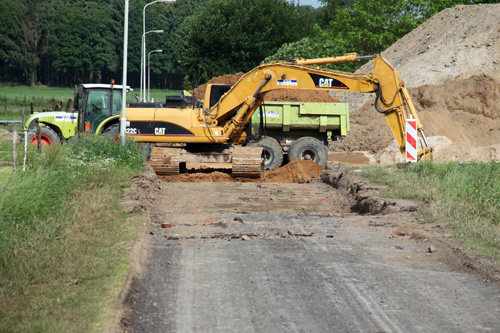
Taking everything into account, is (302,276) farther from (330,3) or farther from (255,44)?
(330,3)

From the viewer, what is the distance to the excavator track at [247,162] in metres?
17.8

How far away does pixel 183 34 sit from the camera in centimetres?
5497

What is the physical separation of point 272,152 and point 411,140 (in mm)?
5636

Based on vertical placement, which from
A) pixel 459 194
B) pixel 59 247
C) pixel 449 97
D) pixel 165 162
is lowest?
pixel 59 247

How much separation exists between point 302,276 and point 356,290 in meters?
0.75

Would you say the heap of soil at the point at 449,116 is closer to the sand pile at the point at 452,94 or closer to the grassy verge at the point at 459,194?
the sand pile at the point at 452,94

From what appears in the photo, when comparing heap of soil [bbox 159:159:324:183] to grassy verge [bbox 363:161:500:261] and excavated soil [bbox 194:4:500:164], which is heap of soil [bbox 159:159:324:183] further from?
excavated soil [bbox 194:4:500:164]

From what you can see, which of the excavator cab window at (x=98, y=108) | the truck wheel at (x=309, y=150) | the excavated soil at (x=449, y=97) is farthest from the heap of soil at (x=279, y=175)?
the excavated soil at (x=449, y=97)

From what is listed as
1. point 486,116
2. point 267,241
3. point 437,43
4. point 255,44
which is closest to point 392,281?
point 267,241

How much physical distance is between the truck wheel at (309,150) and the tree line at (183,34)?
21769mm

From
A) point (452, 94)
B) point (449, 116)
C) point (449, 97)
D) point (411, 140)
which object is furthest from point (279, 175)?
point (452, 94)

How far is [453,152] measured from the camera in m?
26.0

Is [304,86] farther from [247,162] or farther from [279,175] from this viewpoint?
[279,175]

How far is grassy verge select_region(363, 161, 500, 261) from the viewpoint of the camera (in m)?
9.12
